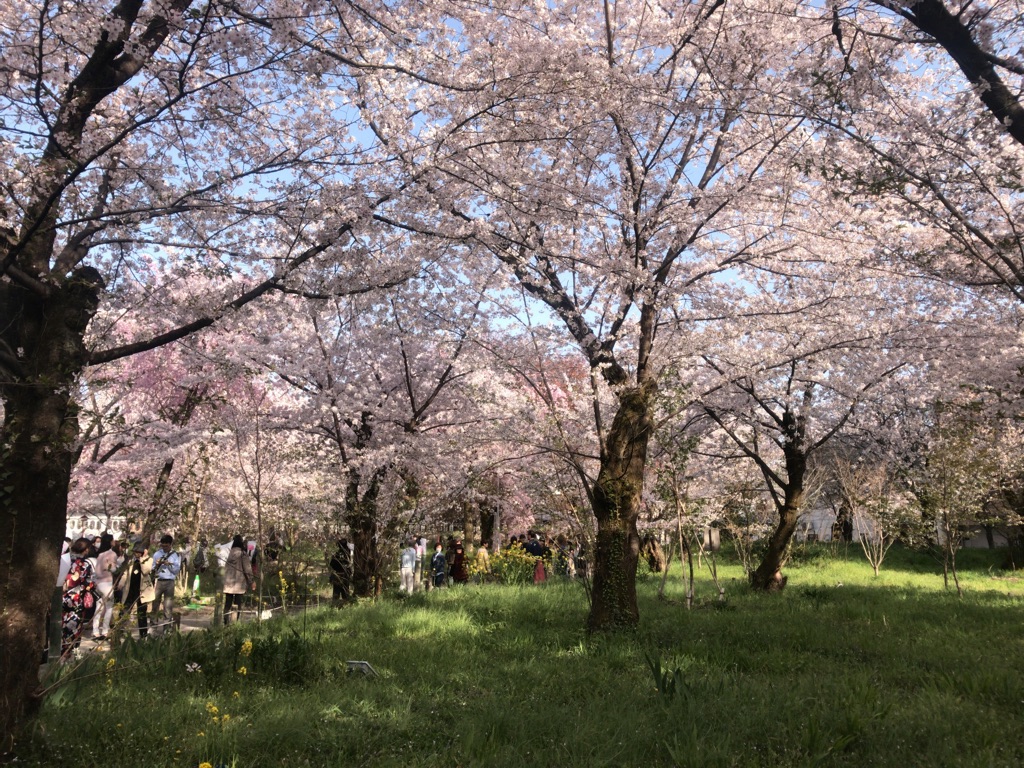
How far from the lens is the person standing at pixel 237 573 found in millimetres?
11367

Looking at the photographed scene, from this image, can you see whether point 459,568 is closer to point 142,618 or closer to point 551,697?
point 142,618

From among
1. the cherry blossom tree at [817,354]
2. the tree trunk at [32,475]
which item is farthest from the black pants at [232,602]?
the cherry blossom tree at [817,354]

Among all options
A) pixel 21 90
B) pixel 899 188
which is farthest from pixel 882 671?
pixel 21 90

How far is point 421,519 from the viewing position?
12000 millimetres

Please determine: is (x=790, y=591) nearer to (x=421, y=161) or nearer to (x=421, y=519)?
(x=421, y=519)

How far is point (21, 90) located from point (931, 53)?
22.0 ft

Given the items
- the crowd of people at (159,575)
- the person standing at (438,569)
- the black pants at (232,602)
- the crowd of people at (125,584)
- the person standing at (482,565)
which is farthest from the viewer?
the person standing at (438,569)

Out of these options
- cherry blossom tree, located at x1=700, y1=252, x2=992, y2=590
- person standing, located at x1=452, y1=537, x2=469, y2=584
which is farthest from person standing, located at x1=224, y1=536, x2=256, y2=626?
cherry blossom tree, located at x1=700, y1=252, x2=992, y2=590

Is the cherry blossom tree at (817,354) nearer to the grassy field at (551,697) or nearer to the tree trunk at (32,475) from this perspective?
the grassy field at (551,697)

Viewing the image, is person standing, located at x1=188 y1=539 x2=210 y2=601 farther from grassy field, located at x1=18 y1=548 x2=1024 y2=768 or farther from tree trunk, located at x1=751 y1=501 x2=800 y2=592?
tree trunk, located at x1=751 y1=501 x2=800 y2=592

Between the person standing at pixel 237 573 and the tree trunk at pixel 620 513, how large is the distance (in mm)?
6406

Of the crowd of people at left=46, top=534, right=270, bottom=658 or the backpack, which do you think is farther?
the backpack

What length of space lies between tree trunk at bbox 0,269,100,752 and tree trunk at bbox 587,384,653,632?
5.42 meters

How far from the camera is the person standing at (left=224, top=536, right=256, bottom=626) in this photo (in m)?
11.4
